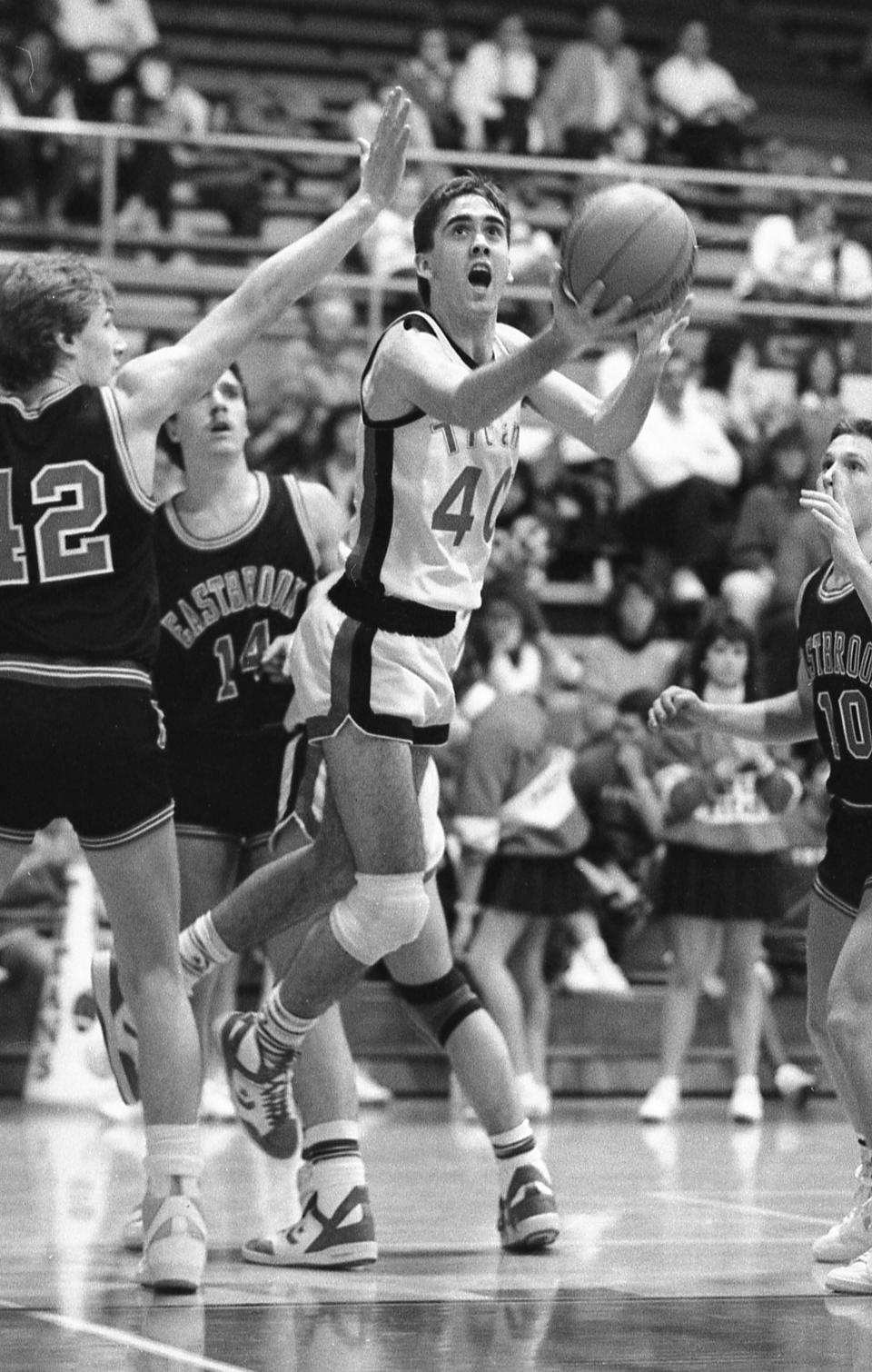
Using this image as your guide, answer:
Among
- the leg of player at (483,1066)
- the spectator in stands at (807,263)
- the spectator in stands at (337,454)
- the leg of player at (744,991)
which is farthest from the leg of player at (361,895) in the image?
the spectator in stands at (807,263)

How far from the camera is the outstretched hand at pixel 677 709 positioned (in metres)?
5.43

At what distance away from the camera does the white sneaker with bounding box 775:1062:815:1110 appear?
9.83m

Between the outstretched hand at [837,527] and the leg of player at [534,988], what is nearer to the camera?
A: the outstretched hand at [837,527]

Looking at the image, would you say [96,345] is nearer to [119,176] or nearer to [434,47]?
[119,176]

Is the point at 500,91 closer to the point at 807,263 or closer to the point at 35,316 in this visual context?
the point at 807,263

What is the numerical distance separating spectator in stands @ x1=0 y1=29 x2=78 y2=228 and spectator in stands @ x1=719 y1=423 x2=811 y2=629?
4.01 meters

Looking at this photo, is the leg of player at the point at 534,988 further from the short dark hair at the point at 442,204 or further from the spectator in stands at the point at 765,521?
the short dark hair at the point at 442,204

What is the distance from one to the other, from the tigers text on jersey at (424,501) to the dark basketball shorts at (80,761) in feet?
2.23

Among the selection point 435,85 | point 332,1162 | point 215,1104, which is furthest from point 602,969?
point 435,85

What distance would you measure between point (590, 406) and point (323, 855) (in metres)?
1.11

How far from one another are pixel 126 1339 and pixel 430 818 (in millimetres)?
1559

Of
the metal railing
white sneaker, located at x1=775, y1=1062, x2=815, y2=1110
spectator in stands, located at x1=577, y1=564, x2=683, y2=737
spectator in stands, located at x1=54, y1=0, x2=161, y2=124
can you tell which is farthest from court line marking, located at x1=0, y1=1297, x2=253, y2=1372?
spectator in stands, located at x1=54, y1=0, x2=161, y2=124

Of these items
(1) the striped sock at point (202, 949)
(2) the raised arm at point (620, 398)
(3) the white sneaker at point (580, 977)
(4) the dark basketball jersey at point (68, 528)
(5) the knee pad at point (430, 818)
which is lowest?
(3) the white sneaker at point (580, 977)

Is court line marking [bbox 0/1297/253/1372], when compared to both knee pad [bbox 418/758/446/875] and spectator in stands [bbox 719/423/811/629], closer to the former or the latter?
knee pad [bbox 418/758/446/875]
